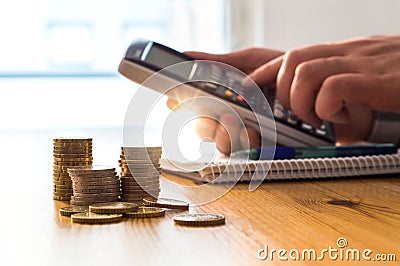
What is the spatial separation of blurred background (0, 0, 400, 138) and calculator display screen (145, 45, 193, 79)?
204cm

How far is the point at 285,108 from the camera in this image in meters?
1.07

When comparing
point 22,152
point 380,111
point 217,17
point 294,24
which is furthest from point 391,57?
point 217,17

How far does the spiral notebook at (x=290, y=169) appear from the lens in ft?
2.65

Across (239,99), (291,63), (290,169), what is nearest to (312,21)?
(291,63)

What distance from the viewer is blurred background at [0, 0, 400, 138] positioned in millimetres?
3041

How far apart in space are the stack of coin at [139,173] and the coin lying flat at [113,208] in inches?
1.8

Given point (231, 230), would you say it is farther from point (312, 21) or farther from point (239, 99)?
point (312, 21)

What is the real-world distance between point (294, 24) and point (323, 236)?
2.49m

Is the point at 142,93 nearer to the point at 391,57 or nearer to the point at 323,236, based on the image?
the point at 323,236

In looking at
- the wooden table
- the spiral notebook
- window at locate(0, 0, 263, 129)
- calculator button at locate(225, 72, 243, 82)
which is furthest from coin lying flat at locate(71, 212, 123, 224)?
window at locate(0, 0, 263, 129)

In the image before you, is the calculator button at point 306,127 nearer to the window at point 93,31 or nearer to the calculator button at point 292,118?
the calculator button at point 292,118

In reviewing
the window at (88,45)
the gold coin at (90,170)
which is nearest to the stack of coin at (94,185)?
the gold coin at (90,170)

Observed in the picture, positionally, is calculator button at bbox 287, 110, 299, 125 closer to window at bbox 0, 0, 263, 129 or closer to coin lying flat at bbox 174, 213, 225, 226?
coin lying flat at bbox 174, 213, 225, 226

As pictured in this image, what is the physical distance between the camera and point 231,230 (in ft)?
1.77
